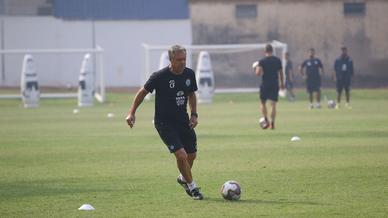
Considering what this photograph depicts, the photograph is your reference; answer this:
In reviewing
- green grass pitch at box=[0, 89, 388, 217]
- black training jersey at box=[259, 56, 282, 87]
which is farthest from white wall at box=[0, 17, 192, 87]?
black training jersey at box=[259, 56, 282, 87]

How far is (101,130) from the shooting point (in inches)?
1132

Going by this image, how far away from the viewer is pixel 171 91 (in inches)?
575

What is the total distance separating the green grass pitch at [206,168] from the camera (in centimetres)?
1345

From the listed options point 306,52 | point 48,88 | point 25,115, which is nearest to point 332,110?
point 25,115

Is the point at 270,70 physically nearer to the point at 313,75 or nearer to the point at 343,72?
the point at 313,75

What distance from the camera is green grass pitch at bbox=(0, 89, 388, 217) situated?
13.4 meters

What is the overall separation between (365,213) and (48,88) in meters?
46.2

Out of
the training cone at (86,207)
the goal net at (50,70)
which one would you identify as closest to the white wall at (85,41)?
the goal net at (50,70)

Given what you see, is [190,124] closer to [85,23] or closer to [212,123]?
[212,123]

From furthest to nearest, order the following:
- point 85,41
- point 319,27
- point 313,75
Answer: point 85,41, point 319,27, point 313,75

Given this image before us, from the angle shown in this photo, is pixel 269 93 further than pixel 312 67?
No

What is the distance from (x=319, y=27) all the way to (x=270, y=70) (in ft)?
99.3

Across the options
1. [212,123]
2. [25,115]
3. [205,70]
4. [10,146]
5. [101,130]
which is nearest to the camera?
[10,146]

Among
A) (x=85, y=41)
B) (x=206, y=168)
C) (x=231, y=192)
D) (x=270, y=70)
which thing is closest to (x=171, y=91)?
(x=231, y=192)
